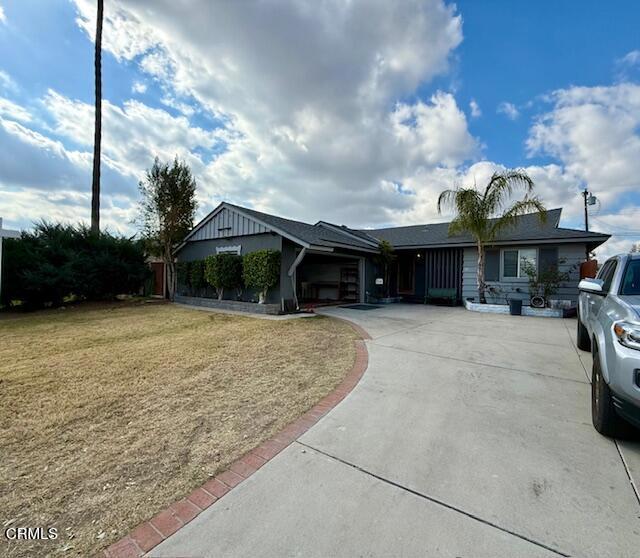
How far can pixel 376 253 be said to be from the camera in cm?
1319

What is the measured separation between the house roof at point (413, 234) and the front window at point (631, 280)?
733 cm

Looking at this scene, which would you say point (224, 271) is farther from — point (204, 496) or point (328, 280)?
point (204, 496)

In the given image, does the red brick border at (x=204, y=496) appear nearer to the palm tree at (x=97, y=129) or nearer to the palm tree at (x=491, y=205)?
the palm tree at (x=491, y=205)

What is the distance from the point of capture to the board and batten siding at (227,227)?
1130cm

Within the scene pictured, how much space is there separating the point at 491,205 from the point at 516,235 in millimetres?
2391

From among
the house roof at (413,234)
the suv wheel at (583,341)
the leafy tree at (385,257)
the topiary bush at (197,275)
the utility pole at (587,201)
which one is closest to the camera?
the suv wheel at (583,341)

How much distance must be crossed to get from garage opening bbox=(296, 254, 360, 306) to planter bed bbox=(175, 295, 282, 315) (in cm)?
311

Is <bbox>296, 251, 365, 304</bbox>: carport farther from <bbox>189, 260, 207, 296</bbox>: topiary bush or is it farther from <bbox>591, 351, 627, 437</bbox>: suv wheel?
<bbox>591, 351, 627, 437</bbox>: suv wheel

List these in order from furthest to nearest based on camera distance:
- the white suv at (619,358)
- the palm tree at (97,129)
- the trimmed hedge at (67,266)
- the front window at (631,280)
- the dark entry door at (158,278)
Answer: the dark entry door at (158,278) → the palm tree at (97,129) → the trimmed hedge at (67,266) → the front window at (631,280) → the white suv at (619,358)

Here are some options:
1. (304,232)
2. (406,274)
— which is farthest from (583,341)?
(406,274)

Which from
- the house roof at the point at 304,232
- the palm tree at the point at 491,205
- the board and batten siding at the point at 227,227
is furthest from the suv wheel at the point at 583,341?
the board and batten siding at the point at 227,227

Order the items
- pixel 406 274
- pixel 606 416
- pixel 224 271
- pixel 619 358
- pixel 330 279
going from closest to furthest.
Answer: pixel 619 358 → pixel 606 416 → pixel 224 271 → pixel 330 279 → pixel 406 274

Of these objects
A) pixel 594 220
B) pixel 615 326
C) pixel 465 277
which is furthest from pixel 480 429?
pixel 594 220

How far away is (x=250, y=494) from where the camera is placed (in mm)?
1914
